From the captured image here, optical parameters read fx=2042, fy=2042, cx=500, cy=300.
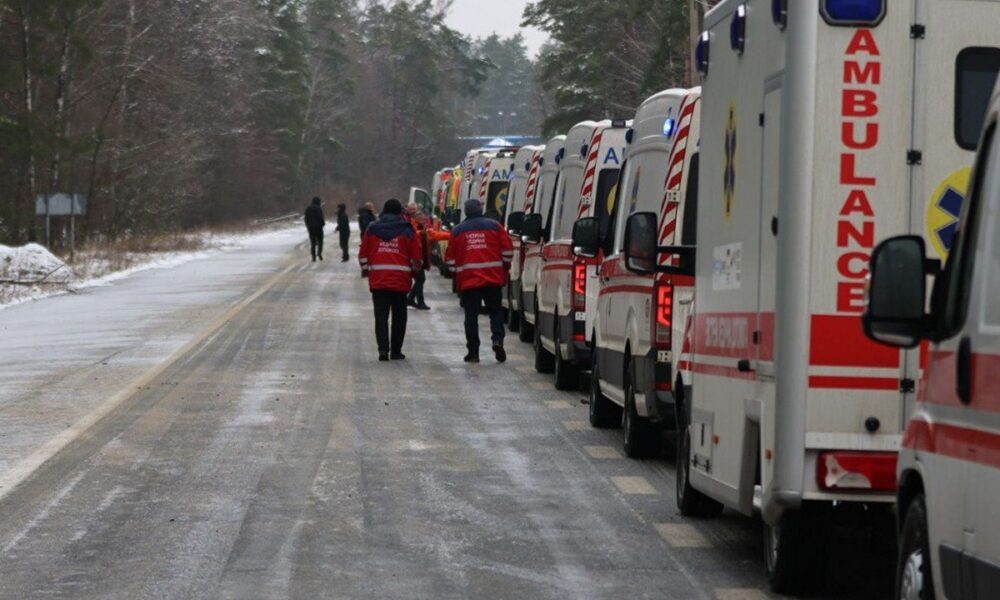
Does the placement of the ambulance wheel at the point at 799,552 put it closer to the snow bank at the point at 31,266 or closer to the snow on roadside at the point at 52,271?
the snow on roadside at the point at 52,271

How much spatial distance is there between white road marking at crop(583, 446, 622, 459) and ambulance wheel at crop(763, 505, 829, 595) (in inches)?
199

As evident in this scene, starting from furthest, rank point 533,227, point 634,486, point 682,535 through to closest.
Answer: point 533,227
point 634,486
point 682,535

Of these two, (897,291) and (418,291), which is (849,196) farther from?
(418,291)

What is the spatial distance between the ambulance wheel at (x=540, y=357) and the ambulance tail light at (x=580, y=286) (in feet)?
8.67

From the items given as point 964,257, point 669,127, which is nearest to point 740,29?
point 964,257

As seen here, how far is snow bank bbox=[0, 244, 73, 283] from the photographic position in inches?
1539

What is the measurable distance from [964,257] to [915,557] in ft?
3.42

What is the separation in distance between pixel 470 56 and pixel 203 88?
9004 cm

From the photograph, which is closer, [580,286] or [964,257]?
[964,257]

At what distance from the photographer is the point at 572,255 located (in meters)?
18.2

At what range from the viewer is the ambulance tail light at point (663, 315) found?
41.4 ft

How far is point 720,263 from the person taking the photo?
9242 millimetres

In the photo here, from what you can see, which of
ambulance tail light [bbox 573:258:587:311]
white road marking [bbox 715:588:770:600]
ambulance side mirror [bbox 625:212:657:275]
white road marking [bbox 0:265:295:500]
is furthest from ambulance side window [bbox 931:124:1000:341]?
ambulance tail light [bbox 573:258:587:311]

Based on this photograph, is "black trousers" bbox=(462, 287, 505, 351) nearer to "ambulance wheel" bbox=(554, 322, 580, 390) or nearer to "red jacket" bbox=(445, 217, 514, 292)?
"red jacket" bbox=(445, 217, 514, 292)
